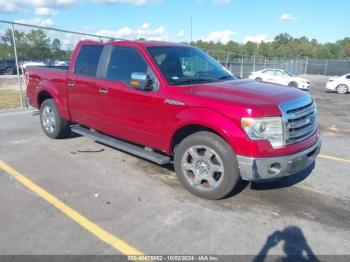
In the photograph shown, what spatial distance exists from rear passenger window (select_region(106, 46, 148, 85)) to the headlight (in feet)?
5.93

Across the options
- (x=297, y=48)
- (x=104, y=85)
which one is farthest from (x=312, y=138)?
(x=297, y=48)

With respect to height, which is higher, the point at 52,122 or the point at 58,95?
the point at 58,95

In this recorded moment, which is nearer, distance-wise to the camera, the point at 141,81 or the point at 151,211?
the point at 151,211

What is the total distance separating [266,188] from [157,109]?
1923mm

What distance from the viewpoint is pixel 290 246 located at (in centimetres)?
337

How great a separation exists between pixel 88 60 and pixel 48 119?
1.97 meters

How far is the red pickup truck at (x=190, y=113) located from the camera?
3.88 metres

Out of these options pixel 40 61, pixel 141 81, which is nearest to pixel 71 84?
pixel 141 81

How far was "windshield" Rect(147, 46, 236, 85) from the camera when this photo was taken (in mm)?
4820

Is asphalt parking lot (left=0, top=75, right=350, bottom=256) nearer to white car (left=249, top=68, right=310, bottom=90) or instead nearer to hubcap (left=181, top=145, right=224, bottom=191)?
hubcap (left=181, top=145, right=224, bottom=191)

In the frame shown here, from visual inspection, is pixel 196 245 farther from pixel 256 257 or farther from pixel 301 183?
pixel 301 183

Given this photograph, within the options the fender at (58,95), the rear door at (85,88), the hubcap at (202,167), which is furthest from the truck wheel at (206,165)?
the fender at (58,95)

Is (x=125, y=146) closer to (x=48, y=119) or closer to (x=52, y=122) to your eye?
(x=52, y=122)

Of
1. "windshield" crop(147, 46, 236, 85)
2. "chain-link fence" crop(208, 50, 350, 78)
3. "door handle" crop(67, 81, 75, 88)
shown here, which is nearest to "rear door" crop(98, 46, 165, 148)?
"windshield" crop(147, 46, 236, 85)
